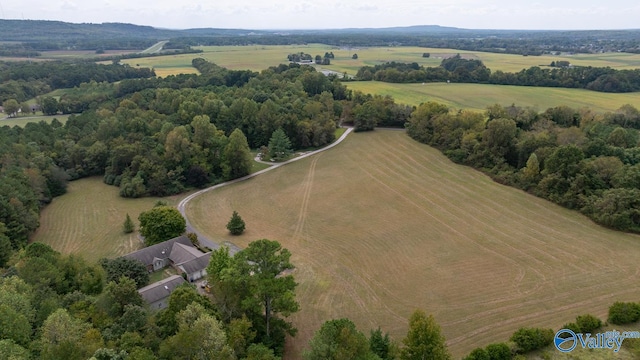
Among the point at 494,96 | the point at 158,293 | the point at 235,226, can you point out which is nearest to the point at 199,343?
the point at 158,293

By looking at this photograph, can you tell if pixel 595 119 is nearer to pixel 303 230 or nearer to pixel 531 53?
pixel 303 230

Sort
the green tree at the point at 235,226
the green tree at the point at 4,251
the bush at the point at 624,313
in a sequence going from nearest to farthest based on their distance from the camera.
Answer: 1. the bush at the point at 624,313
2. the green tree at the point at 4,251
3. the green tree at the point at 235,226

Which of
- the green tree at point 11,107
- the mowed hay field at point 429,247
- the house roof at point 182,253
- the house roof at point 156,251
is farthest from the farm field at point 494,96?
the green tree at point 11,107

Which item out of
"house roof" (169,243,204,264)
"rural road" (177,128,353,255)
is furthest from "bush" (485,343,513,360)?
"house roof" (169,243,204,264)

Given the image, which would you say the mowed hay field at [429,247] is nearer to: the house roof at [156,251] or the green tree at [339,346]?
the house roof at [156,251]

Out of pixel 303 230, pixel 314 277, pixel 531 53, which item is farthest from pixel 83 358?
pixel 531 53

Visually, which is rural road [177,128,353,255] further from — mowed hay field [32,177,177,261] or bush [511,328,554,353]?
bush [511,328,554,353]
